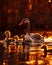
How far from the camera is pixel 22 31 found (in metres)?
17.2

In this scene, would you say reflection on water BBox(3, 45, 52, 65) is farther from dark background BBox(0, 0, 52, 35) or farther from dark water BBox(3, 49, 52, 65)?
dark background BBox(0, 0, 52, 35)

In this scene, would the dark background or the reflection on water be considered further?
the dark background

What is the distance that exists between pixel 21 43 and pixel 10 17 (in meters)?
8.27

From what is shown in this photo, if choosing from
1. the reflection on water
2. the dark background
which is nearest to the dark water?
the reflection on water

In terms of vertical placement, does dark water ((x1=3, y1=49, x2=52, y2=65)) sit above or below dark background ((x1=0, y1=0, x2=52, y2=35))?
below

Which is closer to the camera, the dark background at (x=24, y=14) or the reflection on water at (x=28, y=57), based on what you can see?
the reflection on water at (x=28, y=57)

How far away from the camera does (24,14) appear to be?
57.2ft

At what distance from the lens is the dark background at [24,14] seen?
17.2 m

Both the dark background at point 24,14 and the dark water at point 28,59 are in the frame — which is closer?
the dark water at point 28,59

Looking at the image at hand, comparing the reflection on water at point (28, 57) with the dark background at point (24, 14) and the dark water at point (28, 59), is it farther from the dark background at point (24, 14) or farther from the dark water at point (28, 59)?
the dark background at point (24, 14)

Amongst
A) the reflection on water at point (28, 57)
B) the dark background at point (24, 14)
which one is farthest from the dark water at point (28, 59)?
the dark background at point (24, 14)

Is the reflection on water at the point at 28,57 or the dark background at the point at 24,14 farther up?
the dark background at the point at 24,14

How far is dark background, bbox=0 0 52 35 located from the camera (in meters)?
17.2

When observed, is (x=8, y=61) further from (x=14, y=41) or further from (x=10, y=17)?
(x=10, y=17)
